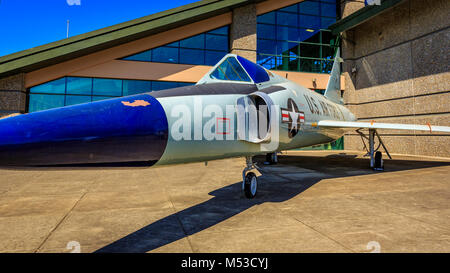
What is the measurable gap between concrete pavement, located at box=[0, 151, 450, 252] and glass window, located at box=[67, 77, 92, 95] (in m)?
10.2

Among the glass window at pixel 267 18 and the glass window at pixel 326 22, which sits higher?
the glass window at pixel 326 22

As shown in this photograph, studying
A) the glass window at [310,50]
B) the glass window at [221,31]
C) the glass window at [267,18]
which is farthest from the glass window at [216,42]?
the glass window at [310,50]

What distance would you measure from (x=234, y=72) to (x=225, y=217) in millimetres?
2563

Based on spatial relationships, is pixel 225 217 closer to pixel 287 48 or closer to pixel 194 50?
pixel 194 50

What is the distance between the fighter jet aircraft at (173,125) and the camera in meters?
1.97

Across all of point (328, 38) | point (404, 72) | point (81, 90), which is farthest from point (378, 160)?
point (81, 90)

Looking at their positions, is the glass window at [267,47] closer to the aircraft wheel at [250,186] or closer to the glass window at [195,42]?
the glass window at [195,42]

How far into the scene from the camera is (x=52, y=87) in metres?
14.9

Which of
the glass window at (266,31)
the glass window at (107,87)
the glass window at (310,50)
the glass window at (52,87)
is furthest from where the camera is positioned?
the glass window at (310,50)

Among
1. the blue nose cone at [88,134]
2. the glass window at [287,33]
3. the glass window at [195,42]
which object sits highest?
the glass window at [287,33]

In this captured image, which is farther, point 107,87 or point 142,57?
point 142,57

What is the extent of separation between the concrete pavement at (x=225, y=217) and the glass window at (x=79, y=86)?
10.2 meters

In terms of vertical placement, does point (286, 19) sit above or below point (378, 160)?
above

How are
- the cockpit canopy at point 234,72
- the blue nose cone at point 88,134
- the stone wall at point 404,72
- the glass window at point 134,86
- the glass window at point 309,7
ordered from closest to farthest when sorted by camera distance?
the blue nose cone at point 88,134 → the cockpit canopy at point 234,72 → the stone wall at point 404,72 → the glass window at point 134,86 → the glass window at point 309,7
